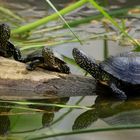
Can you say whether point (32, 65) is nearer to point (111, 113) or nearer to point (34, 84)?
point (34, 84)

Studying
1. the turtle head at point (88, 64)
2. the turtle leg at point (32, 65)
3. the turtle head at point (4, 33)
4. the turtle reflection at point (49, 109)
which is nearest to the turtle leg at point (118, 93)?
the turtle head at point (88, 64)

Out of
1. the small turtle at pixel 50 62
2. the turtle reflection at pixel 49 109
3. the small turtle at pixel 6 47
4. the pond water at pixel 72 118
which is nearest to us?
the pond water at pixel 72 118

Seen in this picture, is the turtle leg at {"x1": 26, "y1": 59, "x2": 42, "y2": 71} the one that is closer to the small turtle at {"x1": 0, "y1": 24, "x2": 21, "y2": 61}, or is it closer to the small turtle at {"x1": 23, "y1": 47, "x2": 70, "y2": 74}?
the small turtle at {"x1": 23, "y1": 47, "x2": 70, "y2": 74}

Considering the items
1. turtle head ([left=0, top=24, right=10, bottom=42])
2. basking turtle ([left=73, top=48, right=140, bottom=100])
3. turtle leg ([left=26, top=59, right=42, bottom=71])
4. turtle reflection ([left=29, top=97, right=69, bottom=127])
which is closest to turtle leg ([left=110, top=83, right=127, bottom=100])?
basking turtle ([left=73, top=48, right=140, bottom=100])

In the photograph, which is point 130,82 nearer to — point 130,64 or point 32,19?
point 130,64

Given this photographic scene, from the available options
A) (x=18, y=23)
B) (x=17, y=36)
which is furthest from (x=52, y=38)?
(x=18, y=23)

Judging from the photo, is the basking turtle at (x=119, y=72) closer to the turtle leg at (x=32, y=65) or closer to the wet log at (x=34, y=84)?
the wet log at (x=34, y=84)
